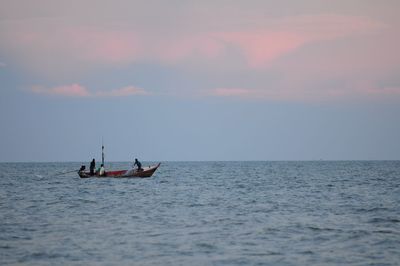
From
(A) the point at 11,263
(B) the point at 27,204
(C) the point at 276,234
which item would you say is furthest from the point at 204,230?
(B) the point at 27,204

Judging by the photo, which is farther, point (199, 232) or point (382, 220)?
point (382, 220)

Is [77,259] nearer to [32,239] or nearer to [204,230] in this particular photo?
[32,239]

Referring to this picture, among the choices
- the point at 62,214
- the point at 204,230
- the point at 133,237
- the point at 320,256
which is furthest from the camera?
the point at 62,214

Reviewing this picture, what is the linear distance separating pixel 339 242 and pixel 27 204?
2075 cm

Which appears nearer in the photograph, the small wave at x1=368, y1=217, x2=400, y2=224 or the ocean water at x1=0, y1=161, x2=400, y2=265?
the ocean water at x1=0, y1=161, x2=400, y2=265

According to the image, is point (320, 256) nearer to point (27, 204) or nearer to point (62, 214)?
point (62, 214)

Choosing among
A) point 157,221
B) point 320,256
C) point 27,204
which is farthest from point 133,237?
point 27,204

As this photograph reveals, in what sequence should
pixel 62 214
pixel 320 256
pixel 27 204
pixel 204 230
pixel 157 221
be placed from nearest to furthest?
pixel 320 256
pixel 204 230
pixel 157 221
pixel 62 214
pixel 27 204

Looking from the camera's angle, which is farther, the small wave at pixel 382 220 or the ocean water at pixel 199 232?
the small wave at pixel 382 220

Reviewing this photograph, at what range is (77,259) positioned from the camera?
15938 mm

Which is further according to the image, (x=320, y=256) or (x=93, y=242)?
(x=93, y=242)

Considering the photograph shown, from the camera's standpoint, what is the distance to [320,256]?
1656 cm

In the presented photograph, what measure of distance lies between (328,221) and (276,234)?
498 centimetres

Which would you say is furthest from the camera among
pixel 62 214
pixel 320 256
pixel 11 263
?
pixel 62 214
